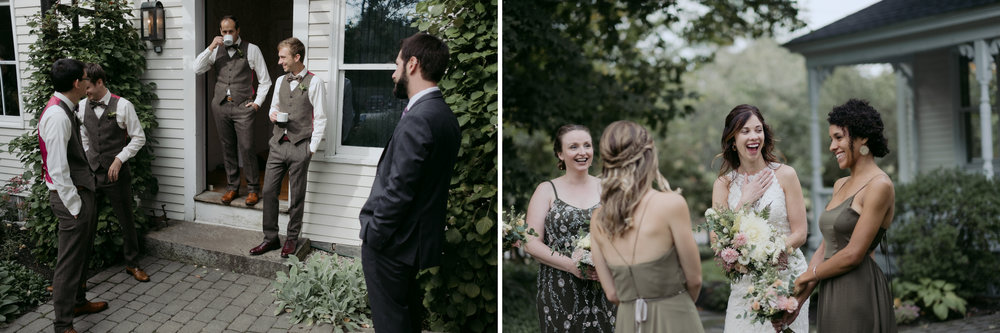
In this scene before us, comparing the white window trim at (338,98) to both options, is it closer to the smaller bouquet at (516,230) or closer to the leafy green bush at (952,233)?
the smaller bouquet at (516,230)

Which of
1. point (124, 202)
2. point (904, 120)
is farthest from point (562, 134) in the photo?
point (904, 120)

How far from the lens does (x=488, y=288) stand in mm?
3141

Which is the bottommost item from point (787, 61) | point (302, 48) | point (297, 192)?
point (297, 192)

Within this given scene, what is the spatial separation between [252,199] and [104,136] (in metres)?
0.59

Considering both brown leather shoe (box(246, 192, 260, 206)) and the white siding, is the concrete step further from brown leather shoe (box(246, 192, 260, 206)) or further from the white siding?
the white siding

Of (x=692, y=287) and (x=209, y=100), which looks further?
(x=209, y=100)

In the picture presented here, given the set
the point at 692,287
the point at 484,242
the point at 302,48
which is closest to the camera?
the point at 692,287

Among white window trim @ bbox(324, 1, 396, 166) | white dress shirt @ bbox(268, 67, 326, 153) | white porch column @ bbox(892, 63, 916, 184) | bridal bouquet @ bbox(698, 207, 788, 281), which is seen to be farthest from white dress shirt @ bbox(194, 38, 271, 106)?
white porch column @ bbox(892, 63, 916, 184)

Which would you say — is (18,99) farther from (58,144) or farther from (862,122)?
(862,122)

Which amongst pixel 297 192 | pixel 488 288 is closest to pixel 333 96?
pixel 297 192

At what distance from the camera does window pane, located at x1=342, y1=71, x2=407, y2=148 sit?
9.04ft

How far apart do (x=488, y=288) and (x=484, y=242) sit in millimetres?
244

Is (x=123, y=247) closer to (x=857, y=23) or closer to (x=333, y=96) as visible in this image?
(x=333, y=96)

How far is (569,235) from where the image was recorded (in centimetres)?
255
